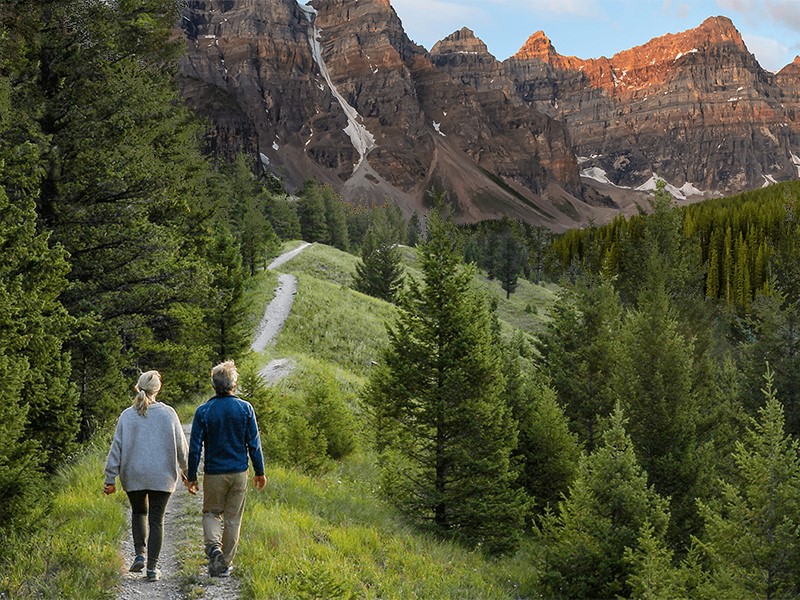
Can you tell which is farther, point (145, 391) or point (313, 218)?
point (313, 218)

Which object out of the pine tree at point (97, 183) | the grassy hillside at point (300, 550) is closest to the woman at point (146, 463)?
the grassy hillside at point (300, 550)

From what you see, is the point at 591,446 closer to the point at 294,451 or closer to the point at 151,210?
the point at 294,451

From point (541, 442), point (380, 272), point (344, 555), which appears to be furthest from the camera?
point (380, 272)

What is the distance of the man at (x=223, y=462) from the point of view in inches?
292

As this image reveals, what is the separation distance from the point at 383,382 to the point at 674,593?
7.56 meters

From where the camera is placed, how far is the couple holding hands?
23.7ft

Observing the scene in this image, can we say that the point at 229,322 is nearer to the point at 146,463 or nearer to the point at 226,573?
the point at 146,463

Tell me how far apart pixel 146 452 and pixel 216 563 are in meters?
1.59

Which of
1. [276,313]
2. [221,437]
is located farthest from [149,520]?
[276,313]

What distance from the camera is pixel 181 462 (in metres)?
7.44

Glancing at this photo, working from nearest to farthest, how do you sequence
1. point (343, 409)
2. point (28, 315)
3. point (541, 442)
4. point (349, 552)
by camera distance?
→ point (28, 315) < point (349, 552) < point (541, 442) < point (343, 409)

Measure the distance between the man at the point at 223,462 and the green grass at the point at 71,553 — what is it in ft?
3.85

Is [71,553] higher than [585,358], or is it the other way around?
[585,358]

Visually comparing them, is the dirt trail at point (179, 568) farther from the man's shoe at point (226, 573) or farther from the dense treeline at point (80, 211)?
the dense treeline at point (80, 211)
